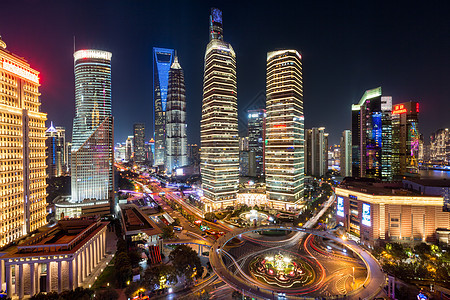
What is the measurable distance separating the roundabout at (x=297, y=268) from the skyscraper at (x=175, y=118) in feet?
440

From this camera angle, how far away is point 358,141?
422 feet

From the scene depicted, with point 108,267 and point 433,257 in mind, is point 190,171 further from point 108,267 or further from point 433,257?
point 433,257

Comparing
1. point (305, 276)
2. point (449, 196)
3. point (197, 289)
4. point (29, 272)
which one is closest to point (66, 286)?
point (29, 272)

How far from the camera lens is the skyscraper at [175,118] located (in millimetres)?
184750

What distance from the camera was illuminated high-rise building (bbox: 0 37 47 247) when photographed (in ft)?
155

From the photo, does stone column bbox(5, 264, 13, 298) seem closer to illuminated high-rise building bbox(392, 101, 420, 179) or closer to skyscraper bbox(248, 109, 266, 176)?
skyscraper bbox(248, 109, 266, 176)

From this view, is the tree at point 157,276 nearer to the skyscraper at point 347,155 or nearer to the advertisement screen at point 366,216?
the advertisement screen at point 366,216

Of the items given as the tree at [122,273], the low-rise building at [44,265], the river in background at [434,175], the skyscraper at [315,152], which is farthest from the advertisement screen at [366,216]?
the skyscraper at [315,152]

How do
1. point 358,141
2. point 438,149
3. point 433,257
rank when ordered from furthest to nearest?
point 438,149 → point 358,141 → point 433,257

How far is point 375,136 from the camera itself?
118 meters

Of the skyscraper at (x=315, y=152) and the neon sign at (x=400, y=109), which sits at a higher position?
the neon sign at (x=400, y=109)

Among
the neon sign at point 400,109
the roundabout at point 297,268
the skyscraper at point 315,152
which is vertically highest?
the neon sign at point 400,109

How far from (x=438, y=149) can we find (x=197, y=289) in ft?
799

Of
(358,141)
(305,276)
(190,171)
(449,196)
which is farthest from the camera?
(190,171)
